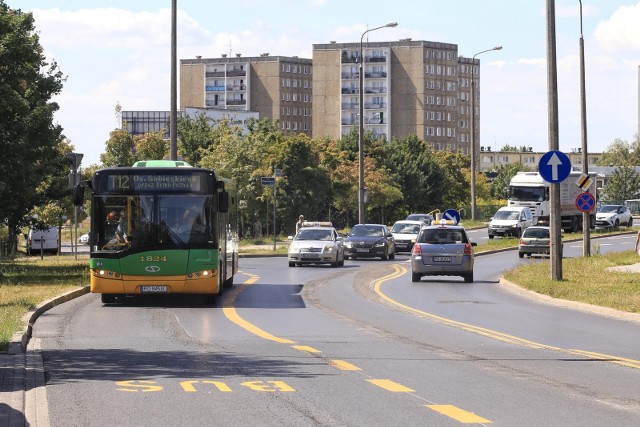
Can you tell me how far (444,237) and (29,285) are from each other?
12643mm

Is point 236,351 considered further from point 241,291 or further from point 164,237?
point 241,291

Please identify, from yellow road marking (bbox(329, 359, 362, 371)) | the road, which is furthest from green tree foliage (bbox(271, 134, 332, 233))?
yellow road marking (bbox(329, 359, 362, 371))

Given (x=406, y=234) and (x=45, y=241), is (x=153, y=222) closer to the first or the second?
(x=406, y=234)

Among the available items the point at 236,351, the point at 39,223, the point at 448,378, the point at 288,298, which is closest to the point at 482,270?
the point at 39,223

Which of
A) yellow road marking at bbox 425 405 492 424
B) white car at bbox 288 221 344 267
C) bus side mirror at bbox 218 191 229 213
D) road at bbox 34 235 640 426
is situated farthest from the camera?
white car at bbox 288 221 344 267

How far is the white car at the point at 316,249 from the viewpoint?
48781 mm

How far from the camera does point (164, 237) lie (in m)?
27.6

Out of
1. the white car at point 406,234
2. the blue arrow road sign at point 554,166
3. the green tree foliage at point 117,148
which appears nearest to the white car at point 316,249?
the white car at point 406,234

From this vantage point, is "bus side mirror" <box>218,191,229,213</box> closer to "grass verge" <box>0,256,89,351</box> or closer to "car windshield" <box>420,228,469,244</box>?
"grass verge" <box>0,256,89,351</box>

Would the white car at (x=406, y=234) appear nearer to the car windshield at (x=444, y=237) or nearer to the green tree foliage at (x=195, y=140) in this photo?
the car windshield at (x=444, y=237)

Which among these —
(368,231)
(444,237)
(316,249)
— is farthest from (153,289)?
(368,231)

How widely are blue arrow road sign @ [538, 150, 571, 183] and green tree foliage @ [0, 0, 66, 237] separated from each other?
13383 mm

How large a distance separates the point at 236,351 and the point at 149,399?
16.6 feet

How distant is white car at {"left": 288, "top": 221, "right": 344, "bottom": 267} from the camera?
4878 cm
